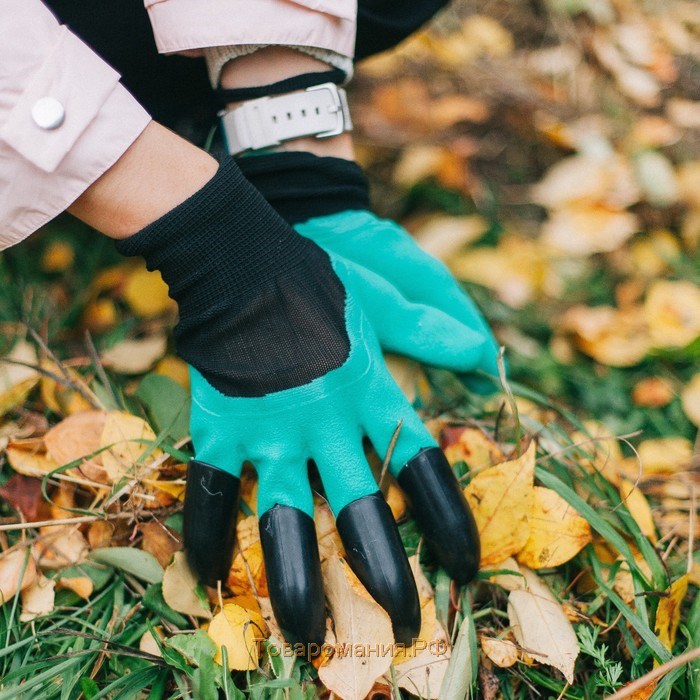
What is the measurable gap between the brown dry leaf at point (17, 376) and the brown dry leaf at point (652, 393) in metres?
1.08

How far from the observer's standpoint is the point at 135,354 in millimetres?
1156

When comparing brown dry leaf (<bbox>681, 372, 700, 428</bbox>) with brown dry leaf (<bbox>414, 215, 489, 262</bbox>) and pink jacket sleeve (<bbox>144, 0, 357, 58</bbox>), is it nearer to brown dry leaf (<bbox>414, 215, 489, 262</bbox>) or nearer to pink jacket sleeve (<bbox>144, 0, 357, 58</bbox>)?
brown dry leaf (<bbox>414, 215, 489, 262</bbox>)

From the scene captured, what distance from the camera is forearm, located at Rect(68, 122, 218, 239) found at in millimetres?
747

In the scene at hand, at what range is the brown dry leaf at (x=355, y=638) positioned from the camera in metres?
0.68

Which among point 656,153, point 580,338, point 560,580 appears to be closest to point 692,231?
point 656,153

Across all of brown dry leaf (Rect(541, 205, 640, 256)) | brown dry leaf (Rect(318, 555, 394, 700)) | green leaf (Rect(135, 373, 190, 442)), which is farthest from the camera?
brown dry leaf (Rect(541, 205, 640, 256))

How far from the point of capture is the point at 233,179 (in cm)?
78

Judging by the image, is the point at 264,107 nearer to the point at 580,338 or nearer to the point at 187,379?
the point at 187,379

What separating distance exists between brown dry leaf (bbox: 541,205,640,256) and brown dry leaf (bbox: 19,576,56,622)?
48.1 inches

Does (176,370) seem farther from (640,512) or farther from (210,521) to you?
(640,512)

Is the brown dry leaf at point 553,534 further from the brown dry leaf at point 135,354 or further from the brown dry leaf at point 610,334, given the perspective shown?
the brown dry leaf at point 135,354

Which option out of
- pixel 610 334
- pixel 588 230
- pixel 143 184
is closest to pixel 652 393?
pixel 610 334

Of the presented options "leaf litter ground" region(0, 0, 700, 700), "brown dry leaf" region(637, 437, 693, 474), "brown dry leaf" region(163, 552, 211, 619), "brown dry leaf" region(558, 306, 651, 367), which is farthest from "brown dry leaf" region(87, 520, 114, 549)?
"brown dry leaf" region(558, 306, 651, 367)

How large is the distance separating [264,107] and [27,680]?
80 centimetres
